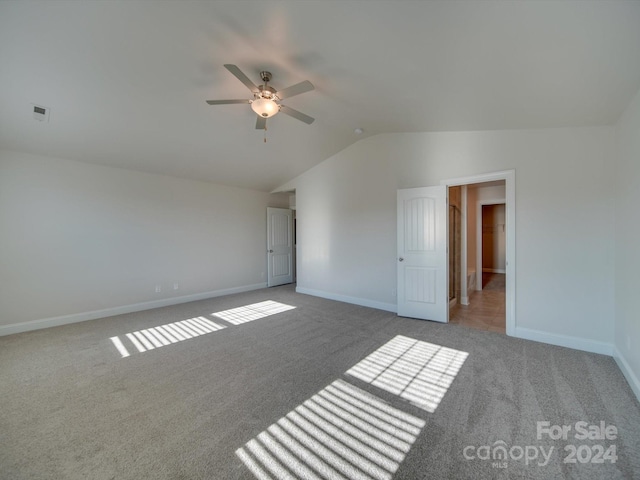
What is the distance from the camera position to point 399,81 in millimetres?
2707

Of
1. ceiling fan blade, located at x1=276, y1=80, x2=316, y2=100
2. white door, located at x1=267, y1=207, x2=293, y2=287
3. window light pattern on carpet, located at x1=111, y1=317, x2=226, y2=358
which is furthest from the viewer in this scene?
white door, located at x1=267, y1=207, x2=293, y2=287

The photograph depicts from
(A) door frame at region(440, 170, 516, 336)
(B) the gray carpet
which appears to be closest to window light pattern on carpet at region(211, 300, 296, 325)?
(B) the gray carpet

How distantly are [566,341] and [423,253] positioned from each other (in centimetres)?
193

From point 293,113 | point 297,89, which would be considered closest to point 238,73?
point 297,89

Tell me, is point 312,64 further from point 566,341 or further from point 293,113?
point 566,341

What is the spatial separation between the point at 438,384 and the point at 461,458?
2.63ft

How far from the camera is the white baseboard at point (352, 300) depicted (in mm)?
4668

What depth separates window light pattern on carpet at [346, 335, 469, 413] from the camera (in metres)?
2.23

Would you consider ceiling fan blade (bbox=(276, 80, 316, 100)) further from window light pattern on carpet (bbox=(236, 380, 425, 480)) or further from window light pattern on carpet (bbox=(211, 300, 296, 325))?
window light pattern on carpet (bbox=(211, 300, 296, 325))

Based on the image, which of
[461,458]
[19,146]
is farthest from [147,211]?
[461,458]

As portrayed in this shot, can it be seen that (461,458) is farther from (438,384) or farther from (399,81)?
(399,81)

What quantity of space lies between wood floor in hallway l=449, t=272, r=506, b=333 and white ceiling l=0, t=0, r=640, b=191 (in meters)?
2.76

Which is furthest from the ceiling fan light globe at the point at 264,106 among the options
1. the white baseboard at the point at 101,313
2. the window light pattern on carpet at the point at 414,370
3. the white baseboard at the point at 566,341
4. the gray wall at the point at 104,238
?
the white baseboard at the point at 101,313

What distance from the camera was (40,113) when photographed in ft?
10.1
